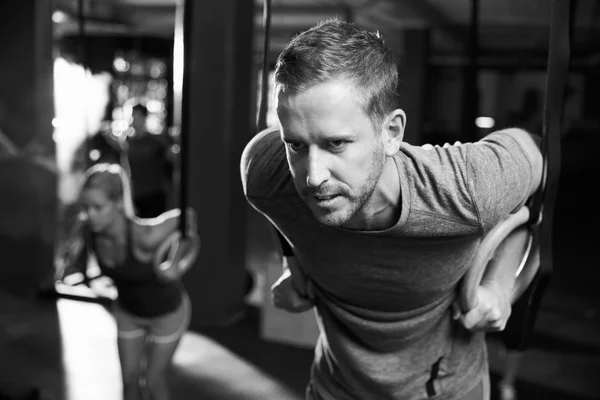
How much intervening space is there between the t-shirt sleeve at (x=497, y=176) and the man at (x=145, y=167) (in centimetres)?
332

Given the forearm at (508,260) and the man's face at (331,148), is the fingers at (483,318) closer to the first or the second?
the forearm at (508,260)

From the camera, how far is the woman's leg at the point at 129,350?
2.27 meters

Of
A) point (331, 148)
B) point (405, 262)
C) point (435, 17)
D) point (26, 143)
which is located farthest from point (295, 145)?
point (26, 143)

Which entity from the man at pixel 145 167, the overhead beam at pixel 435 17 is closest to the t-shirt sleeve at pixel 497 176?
the overhead beam at pixel 435 17

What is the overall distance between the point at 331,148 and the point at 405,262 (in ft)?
0.83

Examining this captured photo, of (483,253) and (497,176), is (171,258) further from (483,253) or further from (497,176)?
(497,176)

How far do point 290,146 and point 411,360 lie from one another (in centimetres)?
46

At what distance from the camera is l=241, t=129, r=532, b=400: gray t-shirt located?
944mm

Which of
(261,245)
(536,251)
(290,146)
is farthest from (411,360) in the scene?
(261,245)

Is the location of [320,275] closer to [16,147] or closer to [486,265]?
[486,265]

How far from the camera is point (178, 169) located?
4.22m

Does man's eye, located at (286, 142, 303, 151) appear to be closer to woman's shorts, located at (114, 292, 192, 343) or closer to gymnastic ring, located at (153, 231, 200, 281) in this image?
gymnastic ring, located at (153, 231, 200, 281)

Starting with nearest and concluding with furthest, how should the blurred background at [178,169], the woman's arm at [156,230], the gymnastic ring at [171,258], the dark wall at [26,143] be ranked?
1. the gymnastic ring at [171,258]
2. the woman's arm at [156,230]
3. the blurred background at [178,169]
4. the dark wall at [26,143]

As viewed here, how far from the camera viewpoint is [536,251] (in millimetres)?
1088
